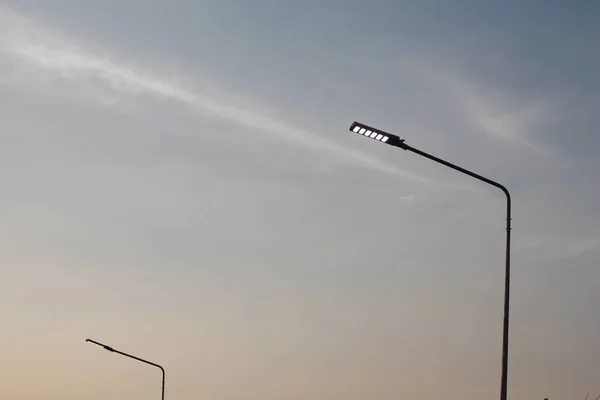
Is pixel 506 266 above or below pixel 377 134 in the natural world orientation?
below

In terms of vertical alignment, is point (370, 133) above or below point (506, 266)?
above

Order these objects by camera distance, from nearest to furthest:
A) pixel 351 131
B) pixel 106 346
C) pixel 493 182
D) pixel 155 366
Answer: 1. pixel 351 131
2. pixel 493 182
3. pixel 106 346
4. pixel 155 366

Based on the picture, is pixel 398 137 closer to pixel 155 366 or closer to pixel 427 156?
pixel 427 156

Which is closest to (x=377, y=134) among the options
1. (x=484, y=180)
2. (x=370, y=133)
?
(x=370, y=133)

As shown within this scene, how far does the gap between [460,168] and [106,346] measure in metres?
33.5

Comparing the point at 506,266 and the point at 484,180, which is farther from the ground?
the point at 484,180

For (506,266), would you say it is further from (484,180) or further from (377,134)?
(377,134)

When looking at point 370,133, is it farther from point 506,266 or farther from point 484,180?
point 506,266

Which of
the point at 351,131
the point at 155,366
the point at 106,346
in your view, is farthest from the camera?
the point at 155,366

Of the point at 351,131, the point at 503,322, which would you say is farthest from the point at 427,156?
the point at 503,322

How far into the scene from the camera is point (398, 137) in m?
26.7

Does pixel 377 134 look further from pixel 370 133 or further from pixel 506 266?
pixel 506 266

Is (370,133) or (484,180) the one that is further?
(484,180)

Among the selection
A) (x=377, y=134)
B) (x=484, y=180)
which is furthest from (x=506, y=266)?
(x=377, y=134)
